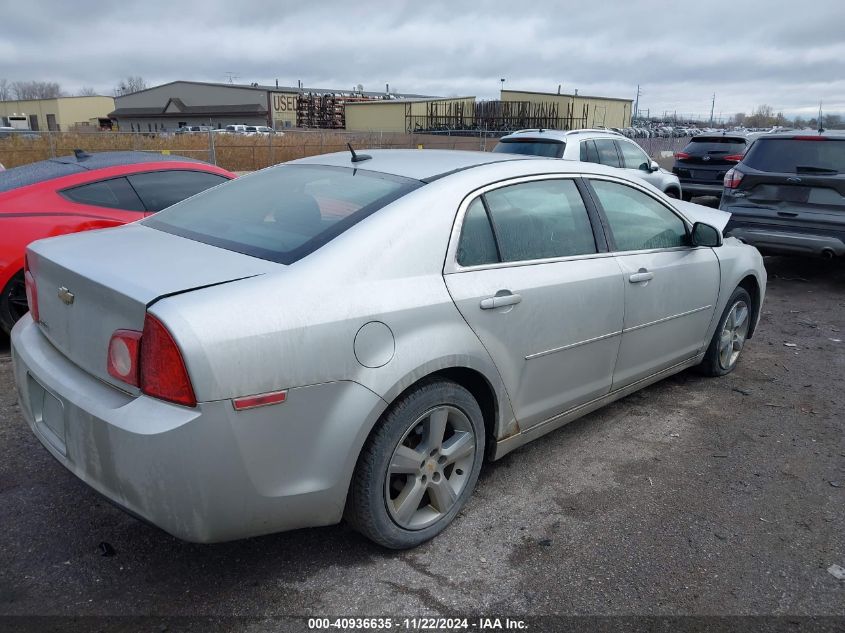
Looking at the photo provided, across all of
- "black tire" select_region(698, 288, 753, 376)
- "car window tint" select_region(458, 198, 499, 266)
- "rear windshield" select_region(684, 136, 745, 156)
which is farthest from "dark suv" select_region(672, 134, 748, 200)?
"car window tint" select_region(458, 198, 499, 266)

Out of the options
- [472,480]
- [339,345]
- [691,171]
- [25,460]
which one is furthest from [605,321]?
[691,171]

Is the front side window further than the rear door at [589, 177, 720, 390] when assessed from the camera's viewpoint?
No

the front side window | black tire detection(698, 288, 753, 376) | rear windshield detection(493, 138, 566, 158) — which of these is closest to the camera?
the front side window

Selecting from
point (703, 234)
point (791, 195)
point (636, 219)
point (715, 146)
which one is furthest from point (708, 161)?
point (636, 219)

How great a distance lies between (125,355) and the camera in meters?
2.26

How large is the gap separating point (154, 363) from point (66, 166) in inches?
165

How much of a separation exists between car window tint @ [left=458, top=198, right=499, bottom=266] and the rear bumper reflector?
1022 millimetres

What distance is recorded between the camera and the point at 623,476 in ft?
11.7

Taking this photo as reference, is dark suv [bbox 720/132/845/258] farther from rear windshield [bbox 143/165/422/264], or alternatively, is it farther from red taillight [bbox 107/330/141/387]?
red taillight [bbox 107/330/141/387]

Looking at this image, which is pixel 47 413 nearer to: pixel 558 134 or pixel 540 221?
pixel 540 221

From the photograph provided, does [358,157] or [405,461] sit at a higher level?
[358,157]

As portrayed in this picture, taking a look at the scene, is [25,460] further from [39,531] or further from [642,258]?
[642,258]

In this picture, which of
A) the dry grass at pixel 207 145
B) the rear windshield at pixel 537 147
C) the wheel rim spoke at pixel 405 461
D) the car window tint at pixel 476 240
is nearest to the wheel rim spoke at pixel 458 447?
the wheel rim spoke at pixel 405 461

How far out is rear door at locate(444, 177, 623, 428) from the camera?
9.63ft
